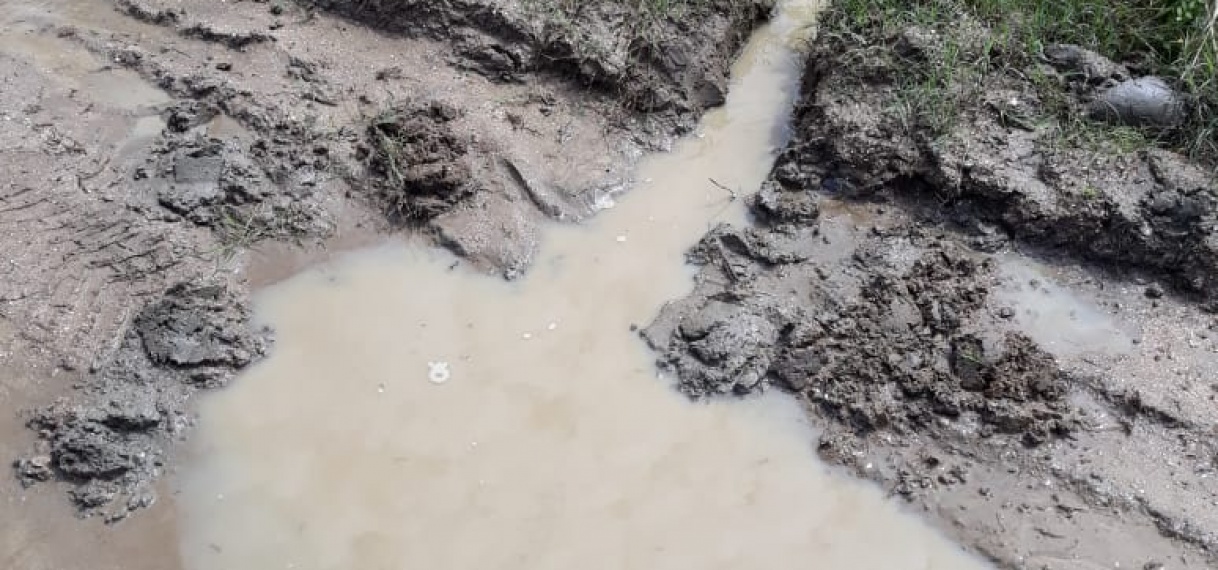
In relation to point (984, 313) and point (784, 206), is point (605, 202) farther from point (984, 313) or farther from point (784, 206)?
point (984, 313)

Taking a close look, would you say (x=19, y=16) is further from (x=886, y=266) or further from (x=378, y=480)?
(x=886, y=266)

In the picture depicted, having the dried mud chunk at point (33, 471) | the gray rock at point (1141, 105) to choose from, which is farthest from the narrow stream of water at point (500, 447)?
the gray rock at point (1141, 105)

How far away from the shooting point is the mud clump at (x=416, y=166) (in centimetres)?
456

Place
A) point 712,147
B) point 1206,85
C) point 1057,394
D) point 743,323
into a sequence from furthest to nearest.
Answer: point 712,147
point 1206,85
point 743,323
point 1057,394

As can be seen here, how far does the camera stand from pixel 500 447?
375cm

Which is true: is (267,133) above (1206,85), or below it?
below

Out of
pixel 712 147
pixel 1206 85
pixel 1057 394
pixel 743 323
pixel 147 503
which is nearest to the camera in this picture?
pixel 147 503

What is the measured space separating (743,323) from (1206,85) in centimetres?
267

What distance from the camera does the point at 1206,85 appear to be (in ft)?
15.1

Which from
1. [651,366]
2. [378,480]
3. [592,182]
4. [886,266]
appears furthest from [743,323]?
[378,480]

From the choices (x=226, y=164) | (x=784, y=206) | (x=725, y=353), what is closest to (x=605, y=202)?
(x=784, y=206)

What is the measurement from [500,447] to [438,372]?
467 mm

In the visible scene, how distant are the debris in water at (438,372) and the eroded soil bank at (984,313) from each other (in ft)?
3.02

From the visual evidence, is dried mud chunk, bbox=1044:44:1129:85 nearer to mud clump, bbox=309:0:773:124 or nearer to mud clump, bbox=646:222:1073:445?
mud clump, bbox=646:222:1073:445
